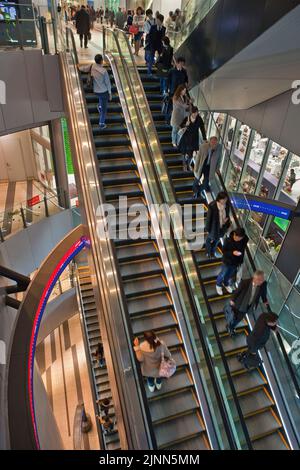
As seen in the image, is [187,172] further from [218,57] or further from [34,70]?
[34,70]

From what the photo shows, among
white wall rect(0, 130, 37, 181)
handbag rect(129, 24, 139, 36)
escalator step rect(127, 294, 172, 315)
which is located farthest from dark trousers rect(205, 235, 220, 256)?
white wall rect(0, 130, 37, 181)

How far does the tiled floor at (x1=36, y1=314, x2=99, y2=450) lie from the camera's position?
12719mm

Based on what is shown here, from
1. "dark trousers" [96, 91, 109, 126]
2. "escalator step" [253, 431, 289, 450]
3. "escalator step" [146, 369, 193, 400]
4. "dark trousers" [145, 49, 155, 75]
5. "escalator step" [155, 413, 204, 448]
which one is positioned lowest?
"escalator step" [253, 431, 289, 450]

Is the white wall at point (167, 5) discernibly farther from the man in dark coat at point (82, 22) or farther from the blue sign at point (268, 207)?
the blue sign at point (268, 207)

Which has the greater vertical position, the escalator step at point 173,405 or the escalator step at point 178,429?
the escalator step at point 173,405

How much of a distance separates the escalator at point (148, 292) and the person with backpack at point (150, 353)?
79 cm

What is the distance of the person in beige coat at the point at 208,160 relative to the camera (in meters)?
5.83

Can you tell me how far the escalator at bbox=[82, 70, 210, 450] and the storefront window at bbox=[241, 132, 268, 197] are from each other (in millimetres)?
4640

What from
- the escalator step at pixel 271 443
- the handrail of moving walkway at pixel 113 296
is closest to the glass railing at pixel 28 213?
the handrail of moving walkway at pixel 113 296

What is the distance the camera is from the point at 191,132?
20.9 ft

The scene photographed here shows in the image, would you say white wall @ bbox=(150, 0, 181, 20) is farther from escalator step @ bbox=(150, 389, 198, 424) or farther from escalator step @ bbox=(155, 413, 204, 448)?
escalator step @ bbox=(155, 413, 204, 448)

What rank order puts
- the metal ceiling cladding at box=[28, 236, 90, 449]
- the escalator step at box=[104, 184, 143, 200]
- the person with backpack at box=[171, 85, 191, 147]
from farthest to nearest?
the escalator step at box=[104, 184, 143, 200]
the person with backpack at box=[171, 85, 191, 147]
the metal ceiling cladding at box=[28, 236, 90, 449]

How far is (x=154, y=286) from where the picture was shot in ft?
19.6
